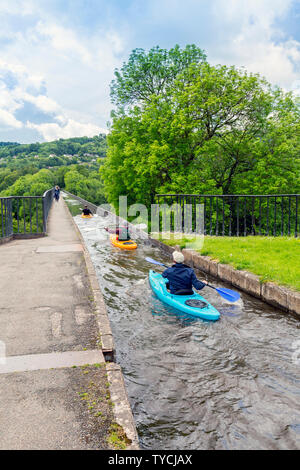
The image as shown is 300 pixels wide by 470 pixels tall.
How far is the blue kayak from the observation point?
579 centimetres

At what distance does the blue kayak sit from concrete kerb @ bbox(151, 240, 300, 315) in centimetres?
118

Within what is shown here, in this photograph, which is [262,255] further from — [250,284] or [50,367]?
[50,367]

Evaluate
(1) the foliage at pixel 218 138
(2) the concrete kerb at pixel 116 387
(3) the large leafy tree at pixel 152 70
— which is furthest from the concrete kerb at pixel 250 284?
(3) the large leafy tree at pixel 152 70

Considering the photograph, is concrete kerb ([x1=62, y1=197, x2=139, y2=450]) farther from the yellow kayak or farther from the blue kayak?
the yellow kayak

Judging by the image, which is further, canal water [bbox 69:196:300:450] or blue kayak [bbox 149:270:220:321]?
blue kayak [bbox 149:270:220:321]

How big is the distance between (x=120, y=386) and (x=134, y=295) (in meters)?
4.26

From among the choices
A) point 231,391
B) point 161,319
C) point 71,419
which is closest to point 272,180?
point 161,319

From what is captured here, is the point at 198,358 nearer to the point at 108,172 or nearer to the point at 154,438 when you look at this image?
the point at 154,438

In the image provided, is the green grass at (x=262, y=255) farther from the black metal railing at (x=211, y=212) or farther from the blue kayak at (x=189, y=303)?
the blue kayak at (x=189, y=303)

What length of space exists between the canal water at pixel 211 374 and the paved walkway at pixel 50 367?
0.66m

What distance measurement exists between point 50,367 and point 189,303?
3.19 meters

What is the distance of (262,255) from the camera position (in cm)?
807

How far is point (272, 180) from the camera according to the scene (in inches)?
768

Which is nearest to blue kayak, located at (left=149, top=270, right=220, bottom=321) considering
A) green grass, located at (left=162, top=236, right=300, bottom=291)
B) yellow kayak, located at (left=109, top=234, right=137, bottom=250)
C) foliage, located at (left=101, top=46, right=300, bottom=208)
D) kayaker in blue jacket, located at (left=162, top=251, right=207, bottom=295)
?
kayaker in blue jacket, located at (left=162, top=251, right=207, bottom=295)
